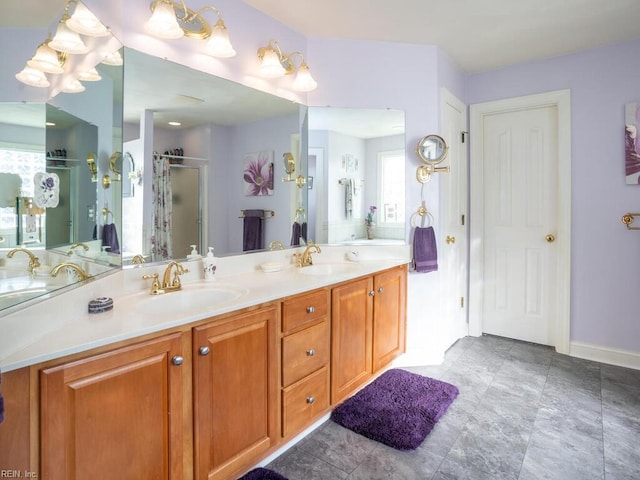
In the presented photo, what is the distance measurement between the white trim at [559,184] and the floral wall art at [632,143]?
35cm

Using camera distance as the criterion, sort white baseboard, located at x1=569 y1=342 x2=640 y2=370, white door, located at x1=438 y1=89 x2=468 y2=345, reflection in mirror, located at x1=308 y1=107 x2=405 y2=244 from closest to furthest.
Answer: reflection in mirror, located at x1=308 y1=107 x2=405 y2=244
white baseboard, located at x1=569 y1=342 x2=640 y2=370
white door, located at x1=438 y1=89 x2=468 y2=345

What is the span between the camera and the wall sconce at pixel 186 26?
5.58 ft

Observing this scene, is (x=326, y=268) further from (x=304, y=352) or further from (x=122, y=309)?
(x=122, y=309)

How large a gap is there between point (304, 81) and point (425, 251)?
145 cm

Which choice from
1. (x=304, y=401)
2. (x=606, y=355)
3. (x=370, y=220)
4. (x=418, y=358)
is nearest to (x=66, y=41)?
(x=304, y=401)

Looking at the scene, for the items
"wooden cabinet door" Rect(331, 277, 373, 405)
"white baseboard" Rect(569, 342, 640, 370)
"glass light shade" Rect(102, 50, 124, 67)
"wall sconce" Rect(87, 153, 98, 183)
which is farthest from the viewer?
"white baseboard" Rect(569, 342, 640, 370)

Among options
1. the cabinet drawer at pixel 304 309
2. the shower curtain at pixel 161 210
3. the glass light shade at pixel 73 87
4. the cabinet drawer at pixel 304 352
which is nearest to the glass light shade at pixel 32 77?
the glass light shade at pixel 73 87

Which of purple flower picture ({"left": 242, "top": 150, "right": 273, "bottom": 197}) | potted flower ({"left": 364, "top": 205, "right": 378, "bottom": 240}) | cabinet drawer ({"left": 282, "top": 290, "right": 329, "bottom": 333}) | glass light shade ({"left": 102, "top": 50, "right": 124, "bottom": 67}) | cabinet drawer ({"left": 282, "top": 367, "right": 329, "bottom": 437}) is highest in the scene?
glass light shade ({"left": 102, "top": 50, "right": 124, "bottom": 67})

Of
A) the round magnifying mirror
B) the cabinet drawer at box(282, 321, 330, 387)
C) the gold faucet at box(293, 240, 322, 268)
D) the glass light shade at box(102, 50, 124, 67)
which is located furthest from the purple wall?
the glass light shade at box(102, 50, 124, 67)

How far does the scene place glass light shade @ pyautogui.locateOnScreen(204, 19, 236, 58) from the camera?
194 cm

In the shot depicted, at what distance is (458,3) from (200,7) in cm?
149

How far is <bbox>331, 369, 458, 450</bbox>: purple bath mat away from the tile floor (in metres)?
0.05

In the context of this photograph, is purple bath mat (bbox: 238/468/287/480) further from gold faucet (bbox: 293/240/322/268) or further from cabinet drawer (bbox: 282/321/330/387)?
gold faucet (bbox: 293/240/322/268)

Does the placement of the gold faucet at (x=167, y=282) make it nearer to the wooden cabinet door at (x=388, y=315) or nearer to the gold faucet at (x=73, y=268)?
the gold faucet at (x=73, y=268)
